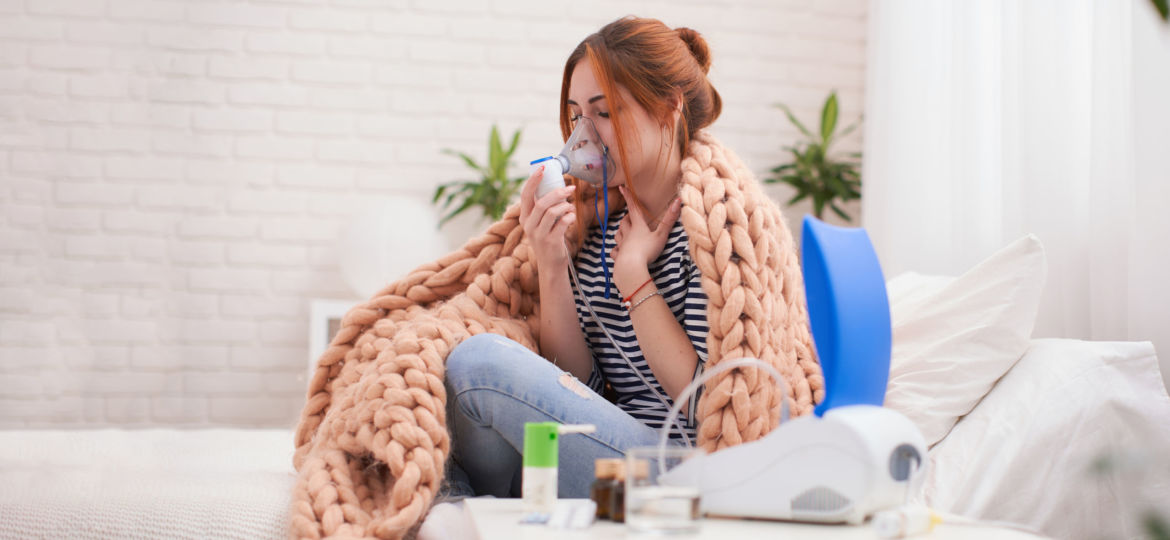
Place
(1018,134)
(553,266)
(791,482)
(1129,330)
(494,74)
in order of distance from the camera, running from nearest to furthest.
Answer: (791,482)
(1129,330)
(553,266)
(1018,134)
(494,74)

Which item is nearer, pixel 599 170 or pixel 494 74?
pixel 599 170

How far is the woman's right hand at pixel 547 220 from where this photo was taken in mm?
1512

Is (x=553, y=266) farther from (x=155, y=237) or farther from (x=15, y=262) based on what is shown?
(x=15, y=262)

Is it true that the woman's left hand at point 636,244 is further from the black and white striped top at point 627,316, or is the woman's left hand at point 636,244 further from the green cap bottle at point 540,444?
the green cap bottle at point 540,444

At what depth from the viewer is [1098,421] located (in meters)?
1.26

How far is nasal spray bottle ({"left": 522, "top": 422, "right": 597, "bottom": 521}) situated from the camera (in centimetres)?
101

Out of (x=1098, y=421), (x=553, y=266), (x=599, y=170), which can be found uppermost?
(x=599, y=170)

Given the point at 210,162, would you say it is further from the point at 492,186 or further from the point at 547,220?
the point at 547,220

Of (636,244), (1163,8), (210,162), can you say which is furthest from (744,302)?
(210,162)

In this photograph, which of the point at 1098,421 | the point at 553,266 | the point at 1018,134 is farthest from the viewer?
the point at 1018,134

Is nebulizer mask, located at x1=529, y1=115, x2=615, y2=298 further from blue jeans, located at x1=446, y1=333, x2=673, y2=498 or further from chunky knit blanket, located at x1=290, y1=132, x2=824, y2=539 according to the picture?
blue jeans, located at x1=446, y1=333, x2=673, y2=498

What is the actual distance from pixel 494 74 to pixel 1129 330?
7.49 ft

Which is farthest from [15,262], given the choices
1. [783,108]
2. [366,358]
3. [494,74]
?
[783,108]

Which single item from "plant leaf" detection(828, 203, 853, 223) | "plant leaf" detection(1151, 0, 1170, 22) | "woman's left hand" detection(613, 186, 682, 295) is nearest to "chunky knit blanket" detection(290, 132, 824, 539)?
"woman's left hand" detection(613, 186, 682, 295)
